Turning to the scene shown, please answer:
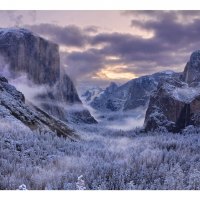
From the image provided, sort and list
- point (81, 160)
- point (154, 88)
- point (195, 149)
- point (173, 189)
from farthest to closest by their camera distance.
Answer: point (154, 88) → point (195, 149) → point (81, 160) → point (173, 189)

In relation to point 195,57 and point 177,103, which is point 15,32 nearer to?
point 195,57

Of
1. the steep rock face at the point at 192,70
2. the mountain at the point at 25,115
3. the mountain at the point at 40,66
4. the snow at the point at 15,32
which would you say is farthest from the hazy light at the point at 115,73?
the mountain at the point at 25,115

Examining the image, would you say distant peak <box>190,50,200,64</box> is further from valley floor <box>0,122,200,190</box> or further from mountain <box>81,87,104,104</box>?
mountain <box>81,87,104,104</box>

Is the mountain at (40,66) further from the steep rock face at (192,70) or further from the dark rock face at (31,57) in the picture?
the steep rock face at (192,70)

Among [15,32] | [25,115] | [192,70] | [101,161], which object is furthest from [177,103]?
[15,32]

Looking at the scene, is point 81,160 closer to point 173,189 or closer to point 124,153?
point 124,153

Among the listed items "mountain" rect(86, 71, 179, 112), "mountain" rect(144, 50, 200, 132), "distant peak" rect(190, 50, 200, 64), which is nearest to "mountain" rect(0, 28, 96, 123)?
"mountain" rect(86, 71, 179, 112)

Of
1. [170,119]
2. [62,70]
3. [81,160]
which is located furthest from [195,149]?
[62,70]

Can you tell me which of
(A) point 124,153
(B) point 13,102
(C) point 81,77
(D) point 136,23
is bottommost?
(A) point 124,153
